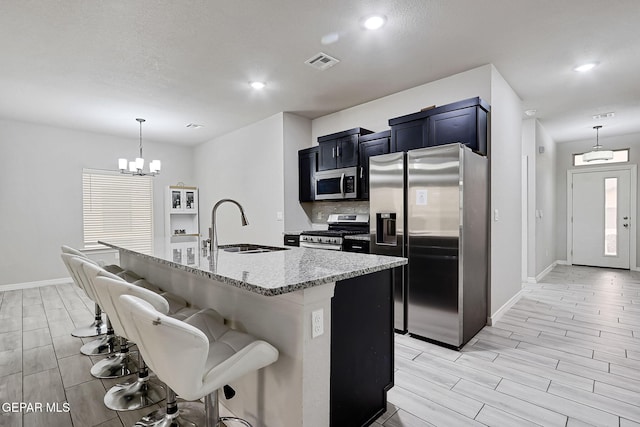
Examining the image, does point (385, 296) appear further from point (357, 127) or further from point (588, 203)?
point (588, 203)

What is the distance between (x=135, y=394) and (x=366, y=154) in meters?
3.40

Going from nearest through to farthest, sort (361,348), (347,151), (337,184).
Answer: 1. (361,348)
2. (347,151)
3. (337,184)

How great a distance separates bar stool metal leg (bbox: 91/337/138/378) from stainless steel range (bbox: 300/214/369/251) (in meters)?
2.34

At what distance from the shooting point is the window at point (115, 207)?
19.9 feet

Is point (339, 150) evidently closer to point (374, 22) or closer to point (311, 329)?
point (374, 22)

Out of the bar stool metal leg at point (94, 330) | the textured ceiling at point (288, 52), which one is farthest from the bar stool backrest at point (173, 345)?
the bar stool metal leg at point (94, 330)

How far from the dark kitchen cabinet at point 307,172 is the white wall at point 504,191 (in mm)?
2447

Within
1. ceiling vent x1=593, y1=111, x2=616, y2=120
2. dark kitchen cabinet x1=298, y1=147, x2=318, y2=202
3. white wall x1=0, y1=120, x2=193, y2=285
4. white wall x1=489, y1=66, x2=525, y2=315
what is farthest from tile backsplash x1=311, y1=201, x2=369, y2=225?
ceiling vent x1=593, y1=111, x2=616, y2=120

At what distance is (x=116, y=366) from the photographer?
249 cm

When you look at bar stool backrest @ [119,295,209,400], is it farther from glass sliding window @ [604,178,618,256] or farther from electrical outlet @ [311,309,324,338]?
glass sliding window @ [604,178,618,256]

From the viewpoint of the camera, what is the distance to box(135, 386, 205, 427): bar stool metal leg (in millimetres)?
1656

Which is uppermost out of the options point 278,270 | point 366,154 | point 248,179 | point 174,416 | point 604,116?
point 604,116

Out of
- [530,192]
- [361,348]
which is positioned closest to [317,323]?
[361,348]

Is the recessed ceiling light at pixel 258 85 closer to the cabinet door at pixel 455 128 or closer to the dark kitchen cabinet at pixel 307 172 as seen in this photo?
the dark kitchen cabinet at pixel 307 172
